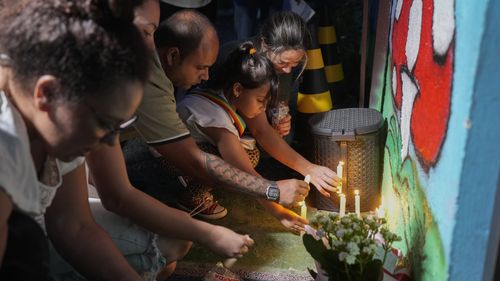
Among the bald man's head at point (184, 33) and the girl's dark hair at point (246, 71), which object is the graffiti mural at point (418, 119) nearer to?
the girl's dark hair at point (246, 71)

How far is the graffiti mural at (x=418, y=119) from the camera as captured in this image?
170 centimetres

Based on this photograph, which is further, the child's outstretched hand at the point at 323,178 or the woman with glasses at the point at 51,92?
the child's outstretched hand at the point at 323,178

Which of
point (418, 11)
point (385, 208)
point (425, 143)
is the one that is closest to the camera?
point (425, 143)

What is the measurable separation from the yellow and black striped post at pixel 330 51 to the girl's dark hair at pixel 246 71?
117 centimetres

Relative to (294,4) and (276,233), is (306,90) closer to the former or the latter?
(294,4)

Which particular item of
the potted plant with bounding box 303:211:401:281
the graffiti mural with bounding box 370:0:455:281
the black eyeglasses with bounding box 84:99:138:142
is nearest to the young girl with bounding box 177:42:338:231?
the graffiti mural with bounding box 370:0:455:281

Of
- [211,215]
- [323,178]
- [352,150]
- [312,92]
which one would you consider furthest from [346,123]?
[211,215]

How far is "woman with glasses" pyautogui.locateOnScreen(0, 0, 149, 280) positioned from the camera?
124 centimetres

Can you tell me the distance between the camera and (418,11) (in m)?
2.15

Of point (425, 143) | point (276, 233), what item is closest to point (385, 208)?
point (276, 233)

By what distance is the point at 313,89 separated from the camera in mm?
3582

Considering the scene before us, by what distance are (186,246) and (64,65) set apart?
1106mm

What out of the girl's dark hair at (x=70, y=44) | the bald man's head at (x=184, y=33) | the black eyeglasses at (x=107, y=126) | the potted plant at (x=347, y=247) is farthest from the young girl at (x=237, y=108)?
the girl's dark hair at (x=70, y=44)

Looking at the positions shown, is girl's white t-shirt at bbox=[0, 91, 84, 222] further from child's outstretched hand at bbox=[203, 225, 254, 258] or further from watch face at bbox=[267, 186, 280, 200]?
watch face at bbox=[267, 186, 280, 200]
